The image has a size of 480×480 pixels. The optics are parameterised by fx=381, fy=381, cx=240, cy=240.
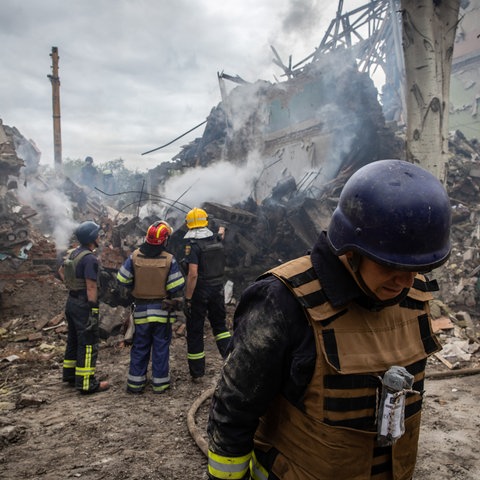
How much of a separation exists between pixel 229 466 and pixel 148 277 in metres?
3.55

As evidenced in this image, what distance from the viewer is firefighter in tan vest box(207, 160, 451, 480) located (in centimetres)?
118

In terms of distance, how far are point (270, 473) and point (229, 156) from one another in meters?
13.3

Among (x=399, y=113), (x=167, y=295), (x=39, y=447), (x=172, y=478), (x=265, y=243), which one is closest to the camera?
(x=172, y=478)

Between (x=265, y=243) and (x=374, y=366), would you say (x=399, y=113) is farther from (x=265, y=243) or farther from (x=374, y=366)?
(x=374, y=366)

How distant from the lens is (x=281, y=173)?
12.5 meters

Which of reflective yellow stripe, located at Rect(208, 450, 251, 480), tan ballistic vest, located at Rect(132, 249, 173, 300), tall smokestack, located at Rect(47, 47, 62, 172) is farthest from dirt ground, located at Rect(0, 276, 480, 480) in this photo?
tall smokestack, located at Rect(47, 47, 62, 172)

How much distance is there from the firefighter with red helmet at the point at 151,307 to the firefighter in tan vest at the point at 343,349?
348 cm

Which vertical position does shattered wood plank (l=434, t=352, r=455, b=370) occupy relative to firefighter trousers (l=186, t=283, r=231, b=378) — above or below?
below

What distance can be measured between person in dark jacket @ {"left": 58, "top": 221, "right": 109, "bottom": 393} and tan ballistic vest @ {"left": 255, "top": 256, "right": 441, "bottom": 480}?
12.5 feet

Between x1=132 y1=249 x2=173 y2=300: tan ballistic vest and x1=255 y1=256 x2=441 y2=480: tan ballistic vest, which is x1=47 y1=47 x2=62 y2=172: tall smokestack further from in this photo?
x1=255 y1=256 x2=441 y2=480: tan ballistic vest

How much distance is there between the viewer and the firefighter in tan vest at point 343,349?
1182 millimetres

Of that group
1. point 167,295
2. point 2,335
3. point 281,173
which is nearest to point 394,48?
point 281,173

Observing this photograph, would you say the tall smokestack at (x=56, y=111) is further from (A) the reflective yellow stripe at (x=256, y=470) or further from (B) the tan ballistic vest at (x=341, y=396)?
(B) the tan ballistic vest at (x=341, y=396)

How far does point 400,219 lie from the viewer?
118 centimetres
